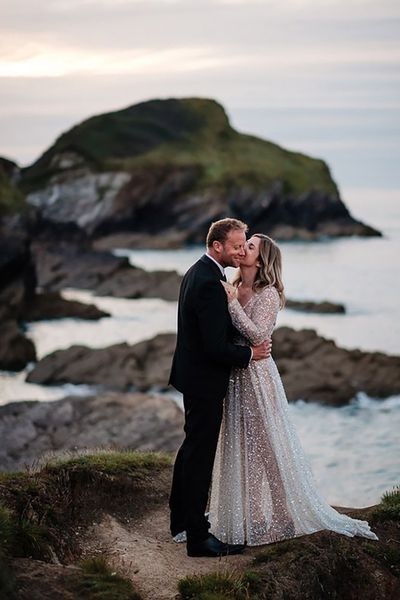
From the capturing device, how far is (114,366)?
127 ft

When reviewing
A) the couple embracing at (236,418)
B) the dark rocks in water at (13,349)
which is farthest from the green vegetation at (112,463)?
the dark rocks in water at (13,349)

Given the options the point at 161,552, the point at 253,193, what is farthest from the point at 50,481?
the point at 253,193

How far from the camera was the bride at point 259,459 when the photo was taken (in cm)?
1004

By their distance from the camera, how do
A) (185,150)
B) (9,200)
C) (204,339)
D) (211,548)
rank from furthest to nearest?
(185,150), (9,200), (211,548), (204,339)

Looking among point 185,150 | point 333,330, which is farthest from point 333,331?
point 185,150

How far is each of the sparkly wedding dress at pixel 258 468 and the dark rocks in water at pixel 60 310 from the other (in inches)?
1842

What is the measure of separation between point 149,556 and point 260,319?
2.68 m

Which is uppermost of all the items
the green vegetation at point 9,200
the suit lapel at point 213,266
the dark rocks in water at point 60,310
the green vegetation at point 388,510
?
the green vegetation at point 9,200

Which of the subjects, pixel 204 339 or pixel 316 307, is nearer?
pixel 204 339

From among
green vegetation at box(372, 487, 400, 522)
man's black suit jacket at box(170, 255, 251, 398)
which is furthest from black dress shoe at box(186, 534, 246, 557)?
green vegetation at box(372, 487, 400, 522)

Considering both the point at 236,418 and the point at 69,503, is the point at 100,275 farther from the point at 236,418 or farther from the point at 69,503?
the point at 236,418

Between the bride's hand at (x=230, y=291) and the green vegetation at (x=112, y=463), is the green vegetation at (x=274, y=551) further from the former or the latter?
the green vegetation at (x=112, y=463)

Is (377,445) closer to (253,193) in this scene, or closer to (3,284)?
(3,284)

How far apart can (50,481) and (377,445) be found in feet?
73.9
